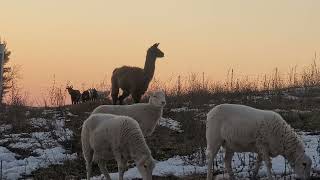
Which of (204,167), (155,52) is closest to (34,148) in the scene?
(204,167)

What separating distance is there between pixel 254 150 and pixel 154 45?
954cm

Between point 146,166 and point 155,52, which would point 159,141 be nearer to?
point 146,166

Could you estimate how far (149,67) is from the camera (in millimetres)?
17438

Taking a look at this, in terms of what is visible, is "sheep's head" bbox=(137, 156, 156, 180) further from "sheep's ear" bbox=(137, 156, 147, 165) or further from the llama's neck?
the llama's neck

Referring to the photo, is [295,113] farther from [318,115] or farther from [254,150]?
[254,150]

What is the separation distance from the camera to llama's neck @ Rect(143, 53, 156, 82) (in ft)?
56.3

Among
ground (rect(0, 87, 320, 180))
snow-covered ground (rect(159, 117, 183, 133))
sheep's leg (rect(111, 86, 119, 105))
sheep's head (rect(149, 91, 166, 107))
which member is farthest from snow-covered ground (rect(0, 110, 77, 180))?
snow-covered ground (rect(159, 117, 183, 133))

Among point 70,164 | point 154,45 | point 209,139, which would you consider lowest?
point 70,164

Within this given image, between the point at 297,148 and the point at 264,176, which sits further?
the point at 264,176

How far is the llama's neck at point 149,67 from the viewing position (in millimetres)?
17156

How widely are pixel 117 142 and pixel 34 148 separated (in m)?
4.34

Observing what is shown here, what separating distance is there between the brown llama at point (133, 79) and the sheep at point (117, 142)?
7048mm

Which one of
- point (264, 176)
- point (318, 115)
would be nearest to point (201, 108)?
point (318, 115)

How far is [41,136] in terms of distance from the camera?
45.8 ft
